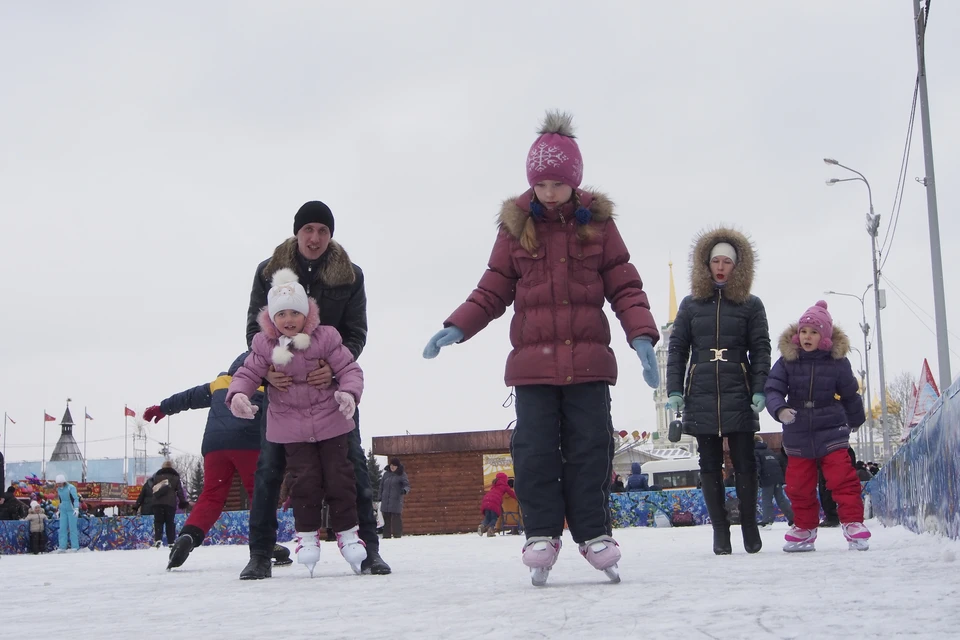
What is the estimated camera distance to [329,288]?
5.91m

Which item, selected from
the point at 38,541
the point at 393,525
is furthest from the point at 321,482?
the point at 38,541

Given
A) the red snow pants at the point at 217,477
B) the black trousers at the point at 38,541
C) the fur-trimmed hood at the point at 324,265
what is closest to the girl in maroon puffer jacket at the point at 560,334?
the fur-trimmed hood at the point at 324,265

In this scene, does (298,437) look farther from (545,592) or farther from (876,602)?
(876,602)

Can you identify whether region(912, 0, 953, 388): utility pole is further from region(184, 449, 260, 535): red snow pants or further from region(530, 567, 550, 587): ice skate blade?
region(530, 567, 550, 587): ice skate blade

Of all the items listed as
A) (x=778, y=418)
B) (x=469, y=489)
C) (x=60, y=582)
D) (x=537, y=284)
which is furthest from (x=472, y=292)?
(x=469, y=489)

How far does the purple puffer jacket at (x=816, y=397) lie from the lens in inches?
272

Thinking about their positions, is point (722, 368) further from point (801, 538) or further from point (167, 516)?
point (167, 516)

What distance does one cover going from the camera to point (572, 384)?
4.64 meters

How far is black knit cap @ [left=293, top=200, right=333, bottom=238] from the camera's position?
5953 mm

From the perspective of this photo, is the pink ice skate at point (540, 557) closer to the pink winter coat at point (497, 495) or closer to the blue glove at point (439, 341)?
the blue glove at point (439, 341)

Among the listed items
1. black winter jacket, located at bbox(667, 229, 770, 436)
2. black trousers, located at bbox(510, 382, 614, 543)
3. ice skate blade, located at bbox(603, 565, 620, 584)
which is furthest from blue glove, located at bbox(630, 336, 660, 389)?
black winter jacket, located at bbox(667, 229, 770, 436)

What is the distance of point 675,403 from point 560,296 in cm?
235

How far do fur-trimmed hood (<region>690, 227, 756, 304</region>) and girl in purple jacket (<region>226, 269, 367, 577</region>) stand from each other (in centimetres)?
261

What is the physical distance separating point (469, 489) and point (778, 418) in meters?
23.8
